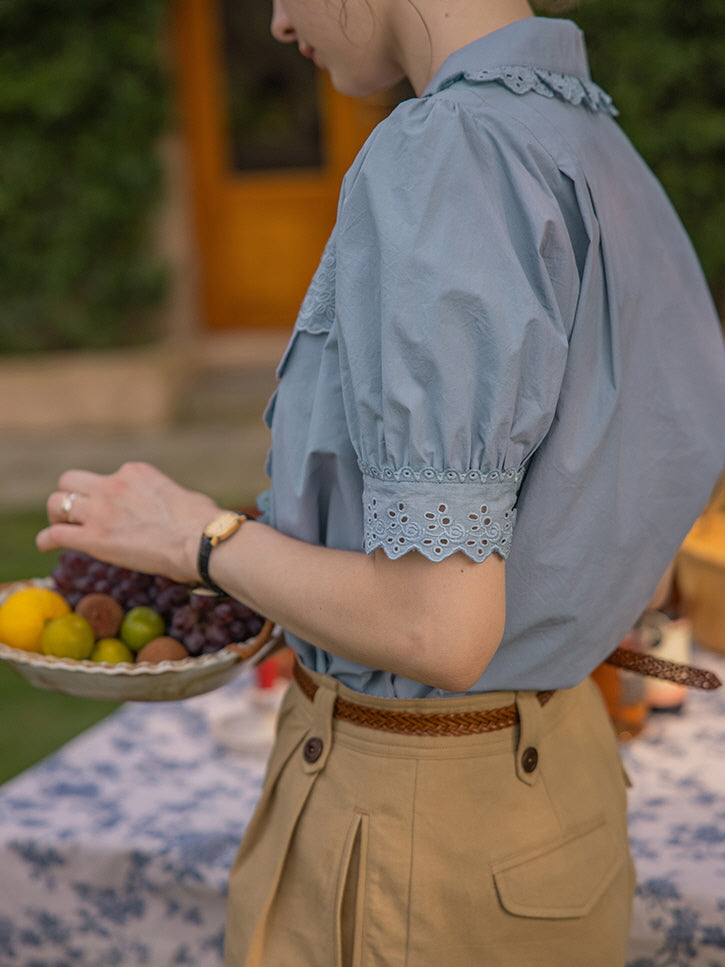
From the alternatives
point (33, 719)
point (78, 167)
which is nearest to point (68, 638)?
point (33, 719)

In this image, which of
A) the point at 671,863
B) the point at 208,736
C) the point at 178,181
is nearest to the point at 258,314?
the point at 178,181

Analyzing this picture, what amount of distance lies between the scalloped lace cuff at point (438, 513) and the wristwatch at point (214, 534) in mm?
189

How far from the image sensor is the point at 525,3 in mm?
974

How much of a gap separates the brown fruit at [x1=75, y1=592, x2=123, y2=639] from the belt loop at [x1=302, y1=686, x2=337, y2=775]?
35 cm

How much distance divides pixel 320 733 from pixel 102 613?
0.39m

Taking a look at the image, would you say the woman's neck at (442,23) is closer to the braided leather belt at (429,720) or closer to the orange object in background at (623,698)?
the braided leather belt at (429,720)

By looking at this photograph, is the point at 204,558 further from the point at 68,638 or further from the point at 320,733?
the point at 68,638

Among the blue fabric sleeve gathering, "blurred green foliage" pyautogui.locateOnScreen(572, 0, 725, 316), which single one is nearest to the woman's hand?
the blue fabric sleeve gathering

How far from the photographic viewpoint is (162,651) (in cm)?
118

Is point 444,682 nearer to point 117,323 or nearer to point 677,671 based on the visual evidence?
point 677,671

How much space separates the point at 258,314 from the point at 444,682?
668cm

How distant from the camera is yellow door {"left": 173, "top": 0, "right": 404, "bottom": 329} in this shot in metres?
7.00

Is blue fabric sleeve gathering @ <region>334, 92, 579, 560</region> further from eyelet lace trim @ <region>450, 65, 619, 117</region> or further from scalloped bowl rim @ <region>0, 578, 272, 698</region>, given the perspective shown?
scalloped bowl rim @ <region>0, 578, 272, 698</region>

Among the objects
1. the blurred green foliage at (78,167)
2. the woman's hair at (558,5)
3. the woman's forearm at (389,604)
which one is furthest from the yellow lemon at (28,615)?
the blurred green foliage at (78,167)
